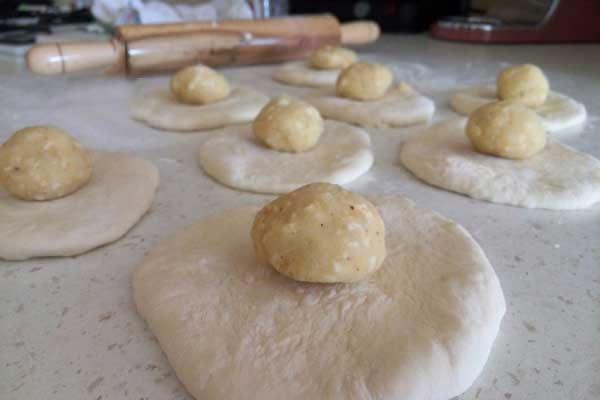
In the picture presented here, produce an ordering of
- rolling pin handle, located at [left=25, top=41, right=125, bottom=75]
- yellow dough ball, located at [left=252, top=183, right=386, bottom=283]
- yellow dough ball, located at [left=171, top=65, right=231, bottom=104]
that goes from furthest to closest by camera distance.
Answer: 1. rolling pin handle, located at [left=25, top=41, right=125, bottom=75]
2. yellow dough ball, located at [left=171, top=65, right=231, bottom=104]
3. yellow dough ball, located at [left=252, top=183, right=386, bottom=283]

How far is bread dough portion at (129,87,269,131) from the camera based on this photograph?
73.2 inches

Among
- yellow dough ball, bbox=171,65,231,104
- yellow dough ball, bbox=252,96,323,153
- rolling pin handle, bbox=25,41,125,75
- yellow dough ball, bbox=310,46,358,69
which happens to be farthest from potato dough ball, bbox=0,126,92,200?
yellow dough ball, bbox=310,46,358,69

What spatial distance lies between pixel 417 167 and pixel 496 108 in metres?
0.30

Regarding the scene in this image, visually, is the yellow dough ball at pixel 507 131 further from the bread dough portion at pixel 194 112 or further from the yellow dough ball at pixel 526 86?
the bread dough portion at pixel 194 112

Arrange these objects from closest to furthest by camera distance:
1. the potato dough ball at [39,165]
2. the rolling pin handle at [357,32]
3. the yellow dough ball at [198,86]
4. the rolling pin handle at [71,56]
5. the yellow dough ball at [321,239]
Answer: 1. the yellow dough ball at [321,239]
2. the potato dough ball at [39,165]
3. the yellow dough ball at [198,86]
4. the rolling pin handle at [71,56]
5. the rolling pin handle at [357,32]

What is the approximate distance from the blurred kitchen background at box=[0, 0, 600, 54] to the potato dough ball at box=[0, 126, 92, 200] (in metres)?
2.00

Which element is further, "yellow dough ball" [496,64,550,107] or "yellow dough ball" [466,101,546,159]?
"yellow dough ball" [496,64,550,107]

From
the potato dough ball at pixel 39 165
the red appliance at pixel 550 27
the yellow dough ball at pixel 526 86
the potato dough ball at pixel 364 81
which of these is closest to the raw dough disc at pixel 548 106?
the yellow dough ball at pixel 526 86

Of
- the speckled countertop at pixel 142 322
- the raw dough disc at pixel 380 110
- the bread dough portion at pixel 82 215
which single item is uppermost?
the raw dough disc at pixel 380 110

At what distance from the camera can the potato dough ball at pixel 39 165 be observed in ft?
4.08

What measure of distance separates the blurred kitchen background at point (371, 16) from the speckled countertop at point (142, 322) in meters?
1.45

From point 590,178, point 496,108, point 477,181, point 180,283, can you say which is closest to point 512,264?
point 477,181

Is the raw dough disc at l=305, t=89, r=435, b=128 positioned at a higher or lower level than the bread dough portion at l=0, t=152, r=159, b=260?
higher

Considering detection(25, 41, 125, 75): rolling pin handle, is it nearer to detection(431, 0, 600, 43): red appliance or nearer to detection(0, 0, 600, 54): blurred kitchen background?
detection(0, 0, 600, 54): blurred kitchen background
